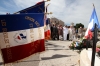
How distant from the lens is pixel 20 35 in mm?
3199

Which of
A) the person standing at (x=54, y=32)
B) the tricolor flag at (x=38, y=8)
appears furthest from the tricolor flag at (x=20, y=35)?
the person standing at (x=54, y=32)

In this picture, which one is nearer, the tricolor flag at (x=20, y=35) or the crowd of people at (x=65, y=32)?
the tricolor flag at (x=20, y=35)

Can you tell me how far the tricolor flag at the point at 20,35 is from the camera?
2943 mm

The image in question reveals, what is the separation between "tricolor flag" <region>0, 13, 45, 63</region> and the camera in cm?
294

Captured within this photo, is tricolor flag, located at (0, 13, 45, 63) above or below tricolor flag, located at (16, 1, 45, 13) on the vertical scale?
below

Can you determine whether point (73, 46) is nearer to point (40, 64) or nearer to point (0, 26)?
point (40, 64)

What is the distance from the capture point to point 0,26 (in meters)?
2.82

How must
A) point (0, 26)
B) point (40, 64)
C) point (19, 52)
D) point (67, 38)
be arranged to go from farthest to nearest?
point (67, 38) → point (40, 64) → point (19, 52) → point (0, 26)

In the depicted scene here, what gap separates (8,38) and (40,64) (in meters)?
3.02

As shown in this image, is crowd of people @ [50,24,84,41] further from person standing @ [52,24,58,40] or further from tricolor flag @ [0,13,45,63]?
tricolor flag @ [0,13,45,63]

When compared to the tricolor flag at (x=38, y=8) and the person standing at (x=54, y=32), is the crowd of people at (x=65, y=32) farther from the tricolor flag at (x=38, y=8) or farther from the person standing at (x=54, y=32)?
the tricolor flag at (x=38, y=8)

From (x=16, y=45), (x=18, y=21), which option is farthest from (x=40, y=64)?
(x=18, y=21)

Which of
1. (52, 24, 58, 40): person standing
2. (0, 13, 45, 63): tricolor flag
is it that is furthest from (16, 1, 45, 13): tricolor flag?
(52, 24, 58, 40): person standing

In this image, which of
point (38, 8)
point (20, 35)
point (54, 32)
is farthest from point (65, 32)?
point (20, 35)
